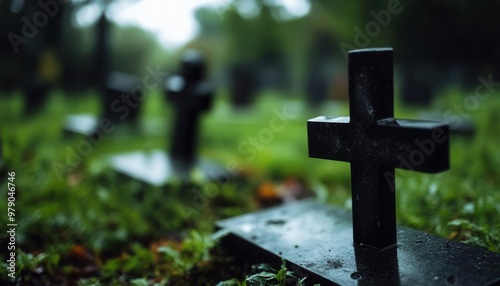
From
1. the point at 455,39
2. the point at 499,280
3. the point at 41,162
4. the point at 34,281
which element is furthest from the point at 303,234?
the point at 455,39

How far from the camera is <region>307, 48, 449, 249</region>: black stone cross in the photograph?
1936 millimetres

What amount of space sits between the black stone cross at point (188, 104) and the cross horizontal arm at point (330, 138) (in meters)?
3.35

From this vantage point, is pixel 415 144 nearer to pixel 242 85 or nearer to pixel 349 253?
pixel 349 253

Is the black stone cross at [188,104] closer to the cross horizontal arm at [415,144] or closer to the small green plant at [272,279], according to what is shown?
the small green plant at [272,279]

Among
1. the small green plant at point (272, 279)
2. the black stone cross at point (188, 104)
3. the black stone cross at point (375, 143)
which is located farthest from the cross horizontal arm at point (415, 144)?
the black stone cross at point (188, 104)

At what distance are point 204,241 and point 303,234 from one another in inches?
26.8

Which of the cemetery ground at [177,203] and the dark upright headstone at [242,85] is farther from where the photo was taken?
the dark upright headstone at [242,85]

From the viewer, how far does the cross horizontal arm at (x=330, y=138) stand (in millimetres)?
2291

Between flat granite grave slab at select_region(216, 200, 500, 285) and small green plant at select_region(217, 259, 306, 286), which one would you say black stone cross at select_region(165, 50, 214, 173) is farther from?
small green plant at select_region(217, 259, 306, 286)

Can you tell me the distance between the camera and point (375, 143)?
2152mm

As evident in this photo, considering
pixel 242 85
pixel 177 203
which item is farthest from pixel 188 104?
pixel 242 85

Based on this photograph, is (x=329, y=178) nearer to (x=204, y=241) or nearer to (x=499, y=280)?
(x=204, y=241)

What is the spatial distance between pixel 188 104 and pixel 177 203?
1.73 m

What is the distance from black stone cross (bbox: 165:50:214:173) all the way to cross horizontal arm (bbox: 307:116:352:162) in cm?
335
